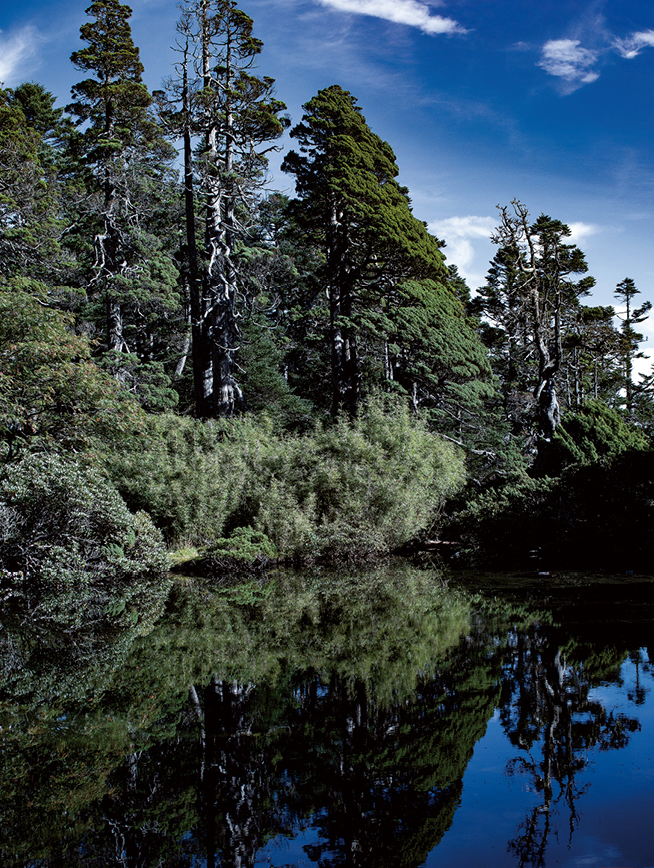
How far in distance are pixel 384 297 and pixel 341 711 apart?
18207 mm

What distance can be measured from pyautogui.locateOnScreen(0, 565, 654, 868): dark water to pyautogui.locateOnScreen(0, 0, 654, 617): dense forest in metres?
4.34

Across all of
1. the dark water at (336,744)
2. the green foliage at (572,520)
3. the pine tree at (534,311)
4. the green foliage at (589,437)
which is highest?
the pine tree at (534,311)

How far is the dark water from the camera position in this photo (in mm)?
3865

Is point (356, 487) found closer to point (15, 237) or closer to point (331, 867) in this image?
point (331, 867)

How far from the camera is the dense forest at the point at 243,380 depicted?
534 inches

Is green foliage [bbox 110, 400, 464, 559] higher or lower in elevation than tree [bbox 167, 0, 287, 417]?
lower


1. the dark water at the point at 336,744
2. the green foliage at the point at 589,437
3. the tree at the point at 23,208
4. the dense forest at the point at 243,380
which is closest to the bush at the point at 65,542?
the dense forest at the point at 243,380

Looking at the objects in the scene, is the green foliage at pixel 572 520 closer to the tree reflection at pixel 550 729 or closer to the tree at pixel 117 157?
the tree reflection at pixel 550 729

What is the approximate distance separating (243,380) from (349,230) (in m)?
9.84

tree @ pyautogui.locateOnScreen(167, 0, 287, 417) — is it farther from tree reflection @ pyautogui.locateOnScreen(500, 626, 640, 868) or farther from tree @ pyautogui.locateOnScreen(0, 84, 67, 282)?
tree reflection @ pyautogui.locateOnScreen(500, 626, 640, 868)

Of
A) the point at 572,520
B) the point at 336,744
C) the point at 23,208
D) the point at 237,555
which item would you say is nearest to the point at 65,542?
the point at 237,555

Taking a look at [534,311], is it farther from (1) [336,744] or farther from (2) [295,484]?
(1) [336,744]

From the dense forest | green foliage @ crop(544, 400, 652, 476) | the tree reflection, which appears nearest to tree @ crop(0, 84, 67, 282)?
the dense forest

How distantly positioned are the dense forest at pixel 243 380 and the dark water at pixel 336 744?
4.34 meters
